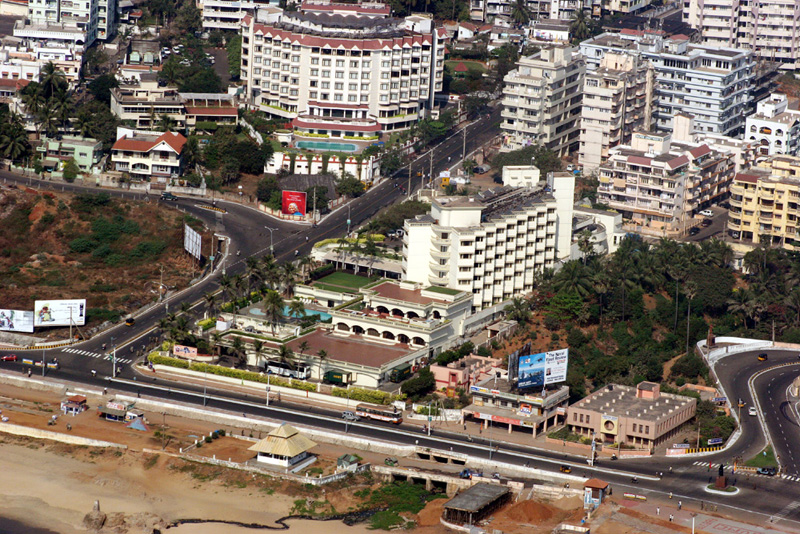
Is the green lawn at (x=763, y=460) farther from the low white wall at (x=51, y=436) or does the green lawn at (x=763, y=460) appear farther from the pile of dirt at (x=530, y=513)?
the low white wall at (x=51, y=436)

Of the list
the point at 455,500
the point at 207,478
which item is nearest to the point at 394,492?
the point at 455,500

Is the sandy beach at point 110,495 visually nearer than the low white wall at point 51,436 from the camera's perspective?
Yes

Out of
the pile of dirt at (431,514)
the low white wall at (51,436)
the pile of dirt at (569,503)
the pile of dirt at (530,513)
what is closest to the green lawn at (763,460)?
the pile of dirt at (569,503)

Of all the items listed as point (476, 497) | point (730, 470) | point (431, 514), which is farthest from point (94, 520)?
point (730, 470)

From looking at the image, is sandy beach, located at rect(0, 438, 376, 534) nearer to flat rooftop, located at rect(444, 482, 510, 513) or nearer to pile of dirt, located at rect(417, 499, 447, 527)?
pile of dirt, located at rect(417, 499, 447, 527)

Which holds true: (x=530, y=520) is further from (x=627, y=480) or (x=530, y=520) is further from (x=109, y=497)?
(x=109, y=497)
